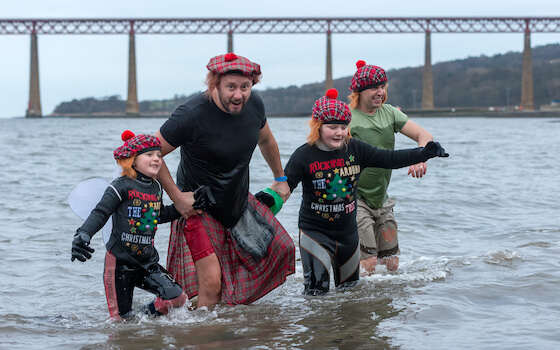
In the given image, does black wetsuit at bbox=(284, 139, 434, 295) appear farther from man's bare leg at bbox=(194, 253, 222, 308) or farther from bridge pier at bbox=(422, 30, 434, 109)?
bridge pier at bbox=(422, 30, 434, 109)

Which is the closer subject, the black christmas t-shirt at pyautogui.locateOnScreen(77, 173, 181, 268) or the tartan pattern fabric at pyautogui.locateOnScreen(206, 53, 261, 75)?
the tartan pattern fabric at pyautogui.locateOnScreen(206, 53, 261, 75)

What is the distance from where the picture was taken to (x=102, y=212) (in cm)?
483

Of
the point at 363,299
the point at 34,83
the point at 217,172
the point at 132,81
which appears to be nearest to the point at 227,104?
the point at 217,172

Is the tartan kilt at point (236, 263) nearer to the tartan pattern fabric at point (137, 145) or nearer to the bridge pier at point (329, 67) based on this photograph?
the tartan pattern fabric at point (137, 145)

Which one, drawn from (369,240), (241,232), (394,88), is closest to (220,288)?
(241,232)

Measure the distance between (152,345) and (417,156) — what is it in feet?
7.78

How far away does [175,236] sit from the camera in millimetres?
5383

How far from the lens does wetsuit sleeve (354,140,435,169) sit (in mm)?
5418

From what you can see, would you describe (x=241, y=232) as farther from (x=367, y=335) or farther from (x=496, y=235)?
(x=496, y=235)

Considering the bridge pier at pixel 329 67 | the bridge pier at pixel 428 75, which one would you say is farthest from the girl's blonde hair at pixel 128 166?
the bridge pier at pixel 428 75

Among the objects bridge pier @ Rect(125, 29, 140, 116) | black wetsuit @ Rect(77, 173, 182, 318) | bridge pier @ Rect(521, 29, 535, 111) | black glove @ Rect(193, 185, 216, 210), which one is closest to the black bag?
black glove @ Rect(193, 185, 216, 210)

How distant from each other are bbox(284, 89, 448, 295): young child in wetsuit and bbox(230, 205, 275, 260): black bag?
374 mm

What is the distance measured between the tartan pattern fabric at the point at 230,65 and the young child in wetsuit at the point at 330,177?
30.9 inches

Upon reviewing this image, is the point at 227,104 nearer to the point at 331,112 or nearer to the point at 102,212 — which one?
the point at 331,112
